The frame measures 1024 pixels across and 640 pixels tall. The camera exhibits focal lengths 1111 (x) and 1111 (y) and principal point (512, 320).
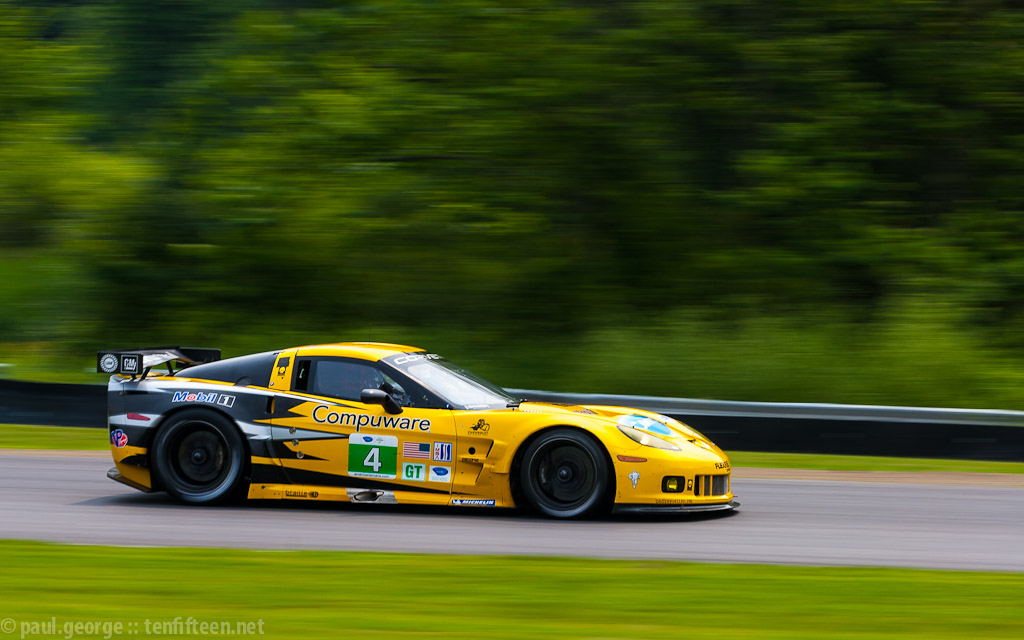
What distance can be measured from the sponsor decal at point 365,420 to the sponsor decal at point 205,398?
69cm

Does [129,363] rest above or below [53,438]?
above

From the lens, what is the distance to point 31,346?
64.9 ft

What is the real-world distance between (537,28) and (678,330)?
238 inches

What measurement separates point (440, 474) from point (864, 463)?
206 inches

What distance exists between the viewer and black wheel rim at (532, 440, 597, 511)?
7.56 m

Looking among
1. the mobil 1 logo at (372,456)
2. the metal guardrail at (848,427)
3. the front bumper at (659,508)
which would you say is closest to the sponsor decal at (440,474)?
the mobil 1 logo at (372,456)

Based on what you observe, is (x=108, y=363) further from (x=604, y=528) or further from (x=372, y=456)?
(x=604, y=528)

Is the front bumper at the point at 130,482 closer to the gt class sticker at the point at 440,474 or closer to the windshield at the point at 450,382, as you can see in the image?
the windshield at the point at 450,382

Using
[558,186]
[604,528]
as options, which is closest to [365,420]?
[604,528]

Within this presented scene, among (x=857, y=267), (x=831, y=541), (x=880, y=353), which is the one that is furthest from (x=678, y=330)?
(x=831, y=541)

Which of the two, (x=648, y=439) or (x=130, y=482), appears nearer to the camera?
(x=648, y=439)

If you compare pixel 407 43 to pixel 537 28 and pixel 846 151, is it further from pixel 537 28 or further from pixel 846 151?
pixel 846 151

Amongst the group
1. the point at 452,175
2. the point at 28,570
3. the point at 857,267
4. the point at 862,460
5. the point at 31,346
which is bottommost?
the point at 28,570

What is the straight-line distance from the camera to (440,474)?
305 inches
